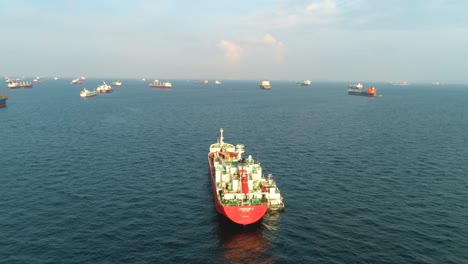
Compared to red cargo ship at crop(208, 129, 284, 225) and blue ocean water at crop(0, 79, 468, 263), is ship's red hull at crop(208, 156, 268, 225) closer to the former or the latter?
red cargo ship at crop(208, 129, 284, 225)

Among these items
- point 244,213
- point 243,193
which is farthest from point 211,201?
point 244,213

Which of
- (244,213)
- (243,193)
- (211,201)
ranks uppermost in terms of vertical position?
(243,193)

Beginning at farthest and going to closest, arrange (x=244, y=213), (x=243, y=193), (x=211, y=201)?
(x=211, y=201) < (x=243, y=193) < (x=244, y=213)

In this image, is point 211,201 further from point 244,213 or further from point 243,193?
point 244,213

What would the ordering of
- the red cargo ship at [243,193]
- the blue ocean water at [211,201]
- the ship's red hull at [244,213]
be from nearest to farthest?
1. the blue ocean water at [211,201]
2. the ship's red hull at [244,213]
3. the red cargo ship at [243,193]

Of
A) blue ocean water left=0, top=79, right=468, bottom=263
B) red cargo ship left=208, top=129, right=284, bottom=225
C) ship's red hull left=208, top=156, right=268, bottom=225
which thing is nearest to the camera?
blue ocean water left=0, top=79, right=468, bottom=263

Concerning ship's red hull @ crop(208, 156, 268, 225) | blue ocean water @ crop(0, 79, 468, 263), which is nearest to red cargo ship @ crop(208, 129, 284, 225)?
ship's red hull @ crop(208, 156, 268, 225)

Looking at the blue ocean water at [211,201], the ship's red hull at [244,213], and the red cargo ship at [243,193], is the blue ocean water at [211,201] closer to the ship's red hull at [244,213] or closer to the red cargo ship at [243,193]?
the ship's red hull at [244,213]

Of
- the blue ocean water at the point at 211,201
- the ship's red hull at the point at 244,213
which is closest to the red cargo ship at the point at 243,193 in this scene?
the ship's red hull at the point at 244,213

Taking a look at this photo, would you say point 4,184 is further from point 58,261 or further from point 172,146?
point 172,146
